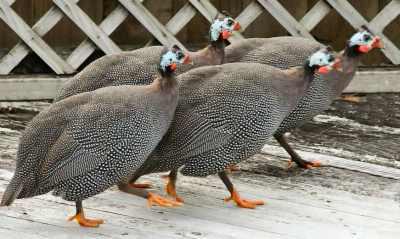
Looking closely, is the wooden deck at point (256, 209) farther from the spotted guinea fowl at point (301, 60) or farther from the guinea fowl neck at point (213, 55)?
the guinea fowl neck at point (213, 55)

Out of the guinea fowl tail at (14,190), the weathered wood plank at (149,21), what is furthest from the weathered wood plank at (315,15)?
the guinea fowl tail at (14,190)

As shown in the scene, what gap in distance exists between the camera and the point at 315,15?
6.41 m

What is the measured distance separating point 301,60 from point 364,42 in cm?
28

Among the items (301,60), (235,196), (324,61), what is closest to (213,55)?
(301,60)

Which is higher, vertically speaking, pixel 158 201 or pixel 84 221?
pixel 84 221

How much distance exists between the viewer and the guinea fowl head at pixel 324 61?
4504 mm

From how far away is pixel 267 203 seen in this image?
4.57 meters

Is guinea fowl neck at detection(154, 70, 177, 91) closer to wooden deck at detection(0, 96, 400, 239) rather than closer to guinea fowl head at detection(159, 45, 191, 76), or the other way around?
guinea fowl head at detection(159, 45, 191, 76)

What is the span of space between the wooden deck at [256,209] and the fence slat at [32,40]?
2.86ft

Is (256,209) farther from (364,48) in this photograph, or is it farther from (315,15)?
(315,15)

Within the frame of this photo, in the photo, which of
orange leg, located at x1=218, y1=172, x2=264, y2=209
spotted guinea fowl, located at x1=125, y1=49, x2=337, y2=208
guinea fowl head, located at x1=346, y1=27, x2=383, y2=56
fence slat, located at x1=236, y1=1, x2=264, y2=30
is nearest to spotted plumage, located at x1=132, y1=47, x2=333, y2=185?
spotted guinea fowl, located at x1=125, y1=49, x2=337, y2=208

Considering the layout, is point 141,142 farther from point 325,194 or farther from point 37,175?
point 325,194

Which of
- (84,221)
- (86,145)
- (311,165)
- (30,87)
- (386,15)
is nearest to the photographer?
(86,145)

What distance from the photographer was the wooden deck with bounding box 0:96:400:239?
417cm
